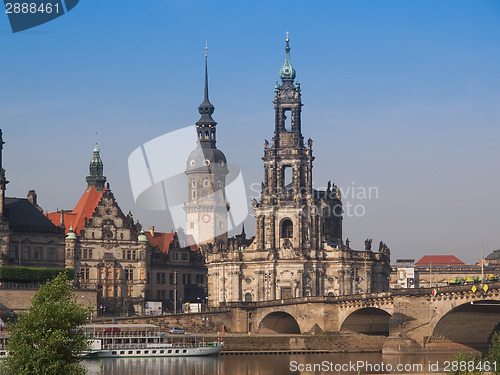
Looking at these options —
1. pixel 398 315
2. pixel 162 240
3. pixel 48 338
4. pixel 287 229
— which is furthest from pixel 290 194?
pixel 48 338

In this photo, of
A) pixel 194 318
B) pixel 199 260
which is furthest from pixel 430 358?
pixel 199 260

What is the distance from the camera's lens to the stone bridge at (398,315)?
115 metres

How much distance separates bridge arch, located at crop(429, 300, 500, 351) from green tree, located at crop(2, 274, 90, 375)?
2229 inches

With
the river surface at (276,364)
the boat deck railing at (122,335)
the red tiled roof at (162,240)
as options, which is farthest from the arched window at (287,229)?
the river surface at (276,364)

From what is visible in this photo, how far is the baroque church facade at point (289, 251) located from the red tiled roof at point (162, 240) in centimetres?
996

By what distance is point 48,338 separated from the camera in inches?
2552

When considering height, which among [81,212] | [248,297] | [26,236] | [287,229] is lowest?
[248,297]

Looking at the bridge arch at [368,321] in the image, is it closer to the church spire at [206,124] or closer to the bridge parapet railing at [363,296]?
the bridge parapet railing at [363,296]

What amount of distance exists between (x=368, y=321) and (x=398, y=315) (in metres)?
16.4

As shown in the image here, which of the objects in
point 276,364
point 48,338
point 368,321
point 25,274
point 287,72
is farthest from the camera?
point 287,72

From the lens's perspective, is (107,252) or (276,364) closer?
(276,364)

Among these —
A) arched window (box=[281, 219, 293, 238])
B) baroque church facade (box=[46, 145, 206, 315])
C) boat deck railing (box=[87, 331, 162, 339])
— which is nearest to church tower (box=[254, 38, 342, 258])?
arched window (box=[281, 219, 293, 238])

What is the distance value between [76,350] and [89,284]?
83.7 metres

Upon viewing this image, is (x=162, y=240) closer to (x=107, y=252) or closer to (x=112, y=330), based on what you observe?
(x=107, y=252)
